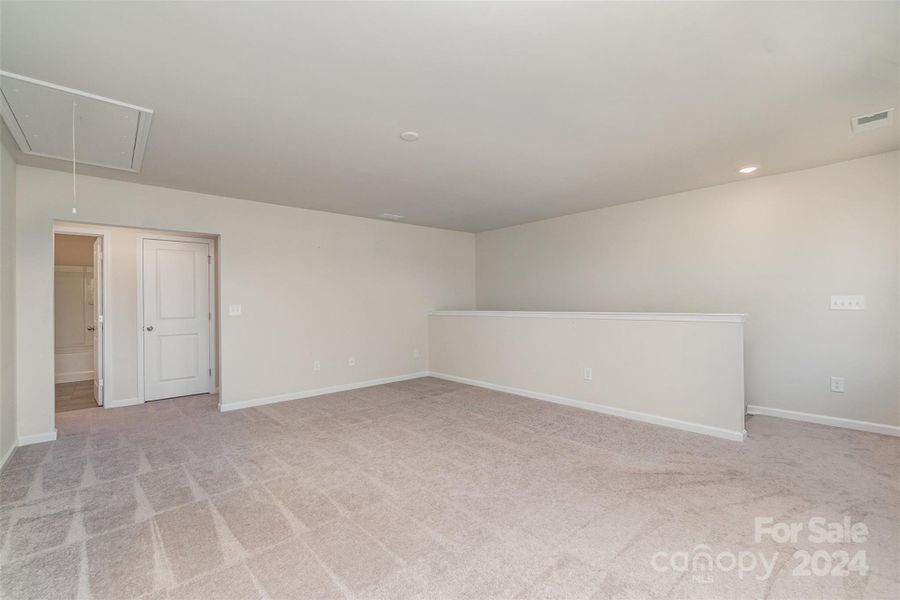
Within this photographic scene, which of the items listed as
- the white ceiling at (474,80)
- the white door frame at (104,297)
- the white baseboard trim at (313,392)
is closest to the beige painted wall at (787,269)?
the white ceiling at (474,80)

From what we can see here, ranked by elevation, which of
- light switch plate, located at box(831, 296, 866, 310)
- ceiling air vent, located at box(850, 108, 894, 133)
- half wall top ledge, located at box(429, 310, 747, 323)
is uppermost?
ceiling air vent, located at box(850, 108, 894, 133)

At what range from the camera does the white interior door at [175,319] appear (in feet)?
16.4

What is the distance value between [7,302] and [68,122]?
1727mm

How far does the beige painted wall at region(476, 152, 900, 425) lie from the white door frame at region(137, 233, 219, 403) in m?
5.28

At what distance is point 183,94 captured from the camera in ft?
7.63

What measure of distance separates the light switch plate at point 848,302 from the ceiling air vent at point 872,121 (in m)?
1.56

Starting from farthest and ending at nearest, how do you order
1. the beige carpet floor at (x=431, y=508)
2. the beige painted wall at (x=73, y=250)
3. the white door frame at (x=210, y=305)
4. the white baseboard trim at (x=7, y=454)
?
1. the beige painted wall at (x=73, y=250)
2. the white door frame at (x=210, y=305)
3. the white baseboard trim at (x=7, y=454)
4. the beige carpet floor at (x=431, y=508)

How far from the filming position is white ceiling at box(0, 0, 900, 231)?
173cm

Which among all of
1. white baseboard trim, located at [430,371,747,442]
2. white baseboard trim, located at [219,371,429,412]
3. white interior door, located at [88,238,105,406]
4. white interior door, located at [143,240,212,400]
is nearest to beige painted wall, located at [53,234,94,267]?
white interior door, located at [88,238,105,406]

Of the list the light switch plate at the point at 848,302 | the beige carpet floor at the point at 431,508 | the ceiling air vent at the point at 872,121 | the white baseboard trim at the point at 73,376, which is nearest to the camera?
the beige carpet floor at the point at 431,508

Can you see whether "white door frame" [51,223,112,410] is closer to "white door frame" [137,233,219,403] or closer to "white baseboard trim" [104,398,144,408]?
"white baseboard trim" [104,398,144,408]

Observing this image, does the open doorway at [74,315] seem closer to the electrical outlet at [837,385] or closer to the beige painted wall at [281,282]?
the beige painted wall at [281,282]

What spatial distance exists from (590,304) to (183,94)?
16.1 ft

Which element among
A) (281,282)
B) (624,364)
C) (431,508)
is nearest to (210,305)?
(281,282)
